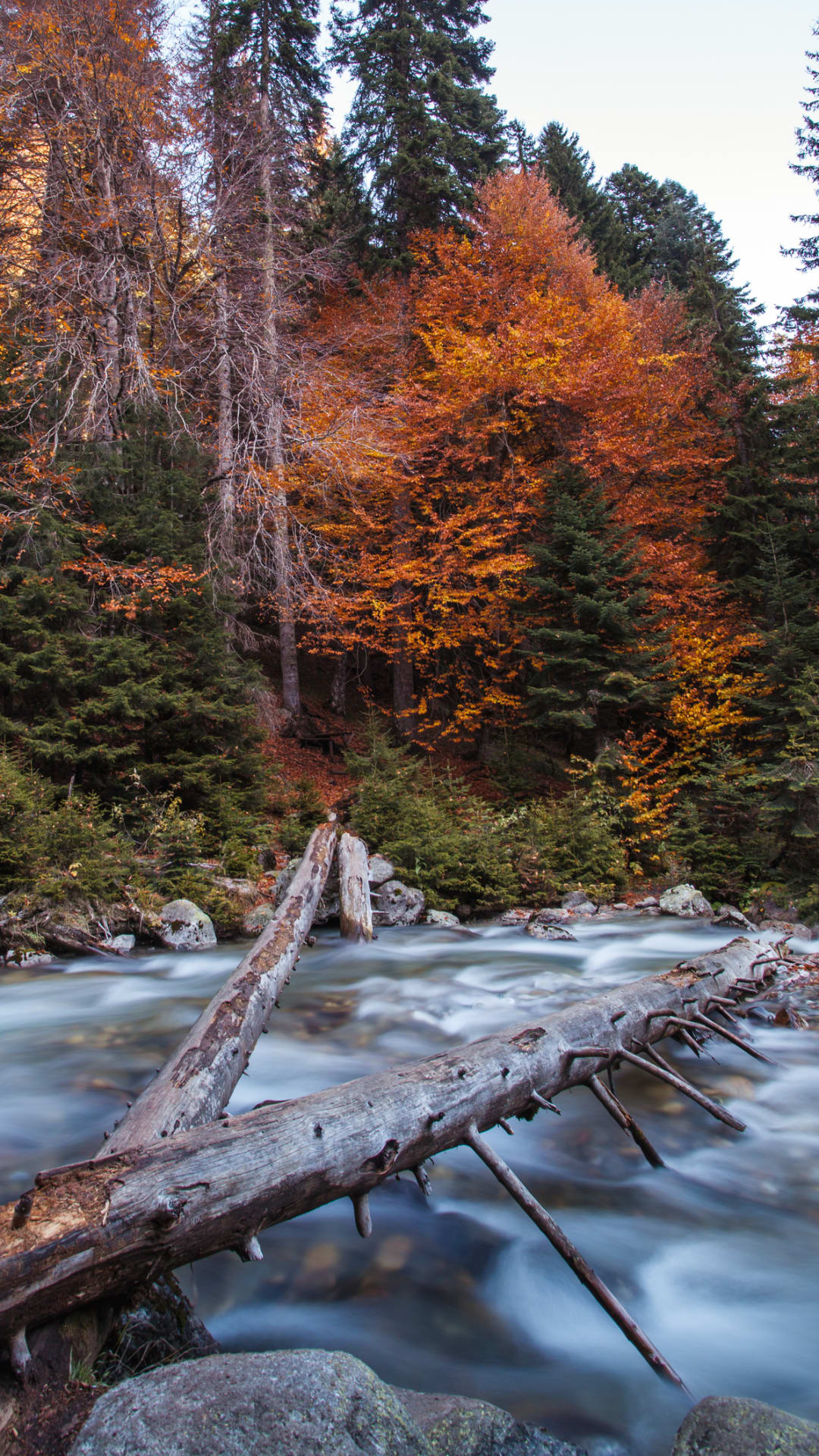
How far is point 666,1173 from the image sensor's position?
354 cm

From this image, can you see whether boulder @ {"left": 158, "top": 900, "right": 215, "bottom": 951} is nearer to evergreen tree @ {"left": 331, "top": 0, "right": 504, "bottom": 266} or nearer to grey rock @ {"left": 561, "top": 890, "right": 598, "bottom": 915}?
grey rock @ {"left": 561, "top": 890, "right": 598, "bottom": 915}

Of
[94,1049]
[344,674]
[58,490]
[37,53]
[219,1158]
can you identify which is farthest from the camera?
[344,674]

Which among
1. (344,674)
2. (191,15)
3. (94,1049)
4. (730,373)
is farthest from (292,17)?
(94,1049)

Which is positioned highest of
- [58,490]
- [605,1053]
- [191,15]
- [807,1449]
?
[191,15]

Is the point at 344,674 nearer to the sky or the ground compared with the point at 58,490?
nearer to the ground

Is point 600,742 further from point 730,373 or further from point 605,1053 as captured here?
point 605,1053

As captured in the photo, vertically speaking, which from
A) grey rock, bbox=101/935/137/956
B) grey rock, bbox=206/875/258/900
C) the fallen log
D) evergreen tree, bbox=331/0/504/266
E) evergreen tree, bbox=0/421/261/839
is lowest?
grey rock, bbox=101/935/137/956

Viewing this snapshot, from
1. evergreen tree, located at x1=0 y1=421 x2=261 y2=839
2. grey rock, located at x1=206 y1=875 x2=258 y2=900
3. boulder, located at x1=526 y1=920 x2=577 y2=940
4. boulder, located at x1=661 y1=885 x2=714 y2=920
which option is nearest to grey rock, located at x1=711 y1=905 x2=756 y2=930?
boulder, located at x1=661 y1=885 x2=714 y2=920

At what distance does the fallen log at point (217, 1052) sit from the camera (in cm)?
271

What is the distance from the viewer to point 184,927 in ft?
24.2

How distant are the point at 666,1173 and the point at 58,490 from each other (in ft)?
32.5

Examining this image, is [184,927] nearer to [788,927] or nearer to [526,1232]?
[526,1232]

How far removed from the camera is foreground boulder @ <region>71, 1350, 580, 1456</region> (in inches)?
60.7

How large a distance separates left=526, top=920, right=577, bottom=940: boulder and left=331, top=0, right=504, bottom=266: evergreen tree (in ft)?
47.9
